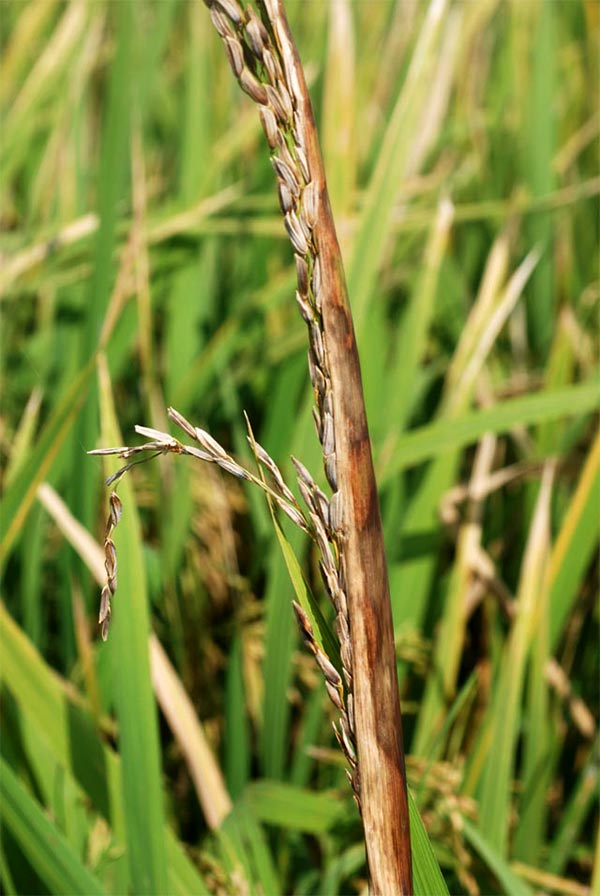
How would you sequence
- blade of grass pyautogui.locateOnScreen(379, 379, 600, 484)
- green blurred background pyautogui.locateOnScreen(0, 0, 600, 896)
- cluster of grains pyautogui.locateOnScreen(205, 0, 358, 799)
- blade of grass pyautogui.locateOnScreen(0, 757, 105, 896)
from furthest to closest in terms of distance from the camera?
1. blade of grass pyautogui.locateOnScreen(379, 379, 600, 484)
2. green blurred background pyautogui.locateOnScreen(0, 0, 600, 896)
3. blade of grass pyautogui.locateOnScreen(0, 757, 105, 896)
4. cluster of grains pyautogui.locateOnScreen(205, 0, 358, 799)

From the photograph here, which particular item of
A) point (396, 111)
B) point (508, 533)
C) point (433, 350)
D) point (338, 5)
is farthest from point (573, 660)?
point (338, 5)

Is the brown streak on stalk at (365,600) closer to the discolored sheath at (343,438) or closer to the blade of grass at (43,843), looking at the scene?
the discolored sheath at (343,438)

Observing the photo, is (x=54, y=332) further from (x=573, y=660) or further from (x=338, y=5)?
(x=573, y=660)

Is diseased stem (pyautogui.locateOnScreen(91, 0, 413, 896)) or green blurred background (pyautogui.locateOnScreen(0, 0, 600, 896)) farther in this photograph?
green blurred background (pyautogui.locateOnScreen(0, 0, 600, 896))

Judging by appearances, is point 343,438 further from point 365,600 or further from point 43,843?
point 43,843

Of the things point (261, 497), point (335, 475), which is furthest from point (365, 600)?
point (261, 497)

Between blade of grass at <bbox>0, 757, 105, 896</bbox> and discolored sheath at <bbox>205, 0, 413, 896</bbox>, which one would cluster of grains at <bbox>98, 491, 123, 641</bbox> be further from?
blade of grass at <bbox>0, 757, 105, 896</bbox>

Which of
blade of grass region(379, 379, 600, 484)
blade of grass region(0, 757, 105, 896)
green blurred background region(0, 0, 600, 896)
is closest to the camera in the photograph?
blade of grass region(0, 757, 105, 896)

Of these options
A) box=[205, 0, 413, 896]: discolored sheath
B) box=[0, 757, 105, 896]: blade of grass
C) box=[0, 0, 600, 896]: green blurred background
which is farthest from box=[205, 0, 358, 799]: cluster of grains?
box=[0, 757, 105, 896]: blade of grass

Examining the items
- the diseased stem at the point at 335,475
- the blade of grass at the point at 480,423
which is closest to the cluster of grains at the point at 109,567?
the diseased stem at the point at 335,475
